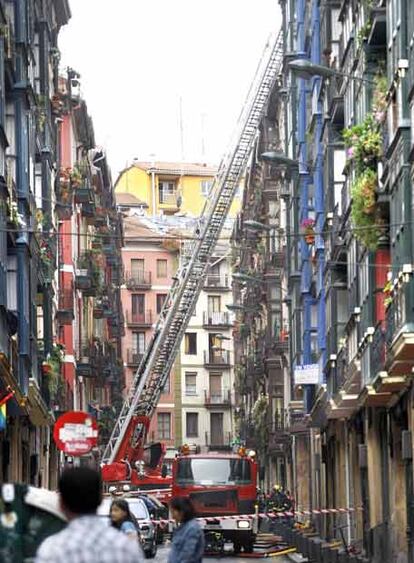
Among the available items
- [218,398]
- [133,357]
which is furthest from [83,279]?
[218,398]

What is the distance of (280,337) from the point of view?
8081 cm

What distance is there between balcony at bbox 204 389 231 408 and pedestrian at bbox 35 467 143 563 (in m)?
116

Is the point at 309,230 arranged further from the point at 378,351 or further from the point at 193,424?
the point at 193,424

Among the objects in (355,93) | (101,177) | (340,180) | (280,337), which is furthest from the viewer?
(101,177)

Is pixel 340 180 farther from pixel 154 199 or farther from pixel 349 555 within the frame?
pixel 154 199

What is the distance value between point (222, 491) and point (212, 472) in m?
0.72

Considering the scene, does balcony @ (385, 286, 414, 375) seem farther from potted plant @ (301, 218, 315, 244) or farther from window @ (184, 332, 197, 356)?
window @ (184, 332, 197, 356)

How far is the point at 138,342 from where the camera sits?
4946 inches

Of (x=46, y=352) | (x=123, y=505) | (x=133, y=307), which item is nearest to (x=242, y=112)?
(x=46, y=352)

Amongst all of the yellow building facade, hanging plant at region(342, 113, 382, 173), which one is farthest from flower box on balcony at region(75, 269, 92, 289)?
the yellow building facade

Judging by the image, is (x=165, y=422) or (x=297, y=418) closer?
(x=297, y=418)

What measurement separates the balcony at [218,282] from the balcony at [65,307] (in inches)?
2324

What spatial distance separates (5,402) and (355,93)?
418 inches

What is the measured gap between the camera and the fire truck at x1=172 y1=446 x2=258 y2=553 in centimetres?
4653
